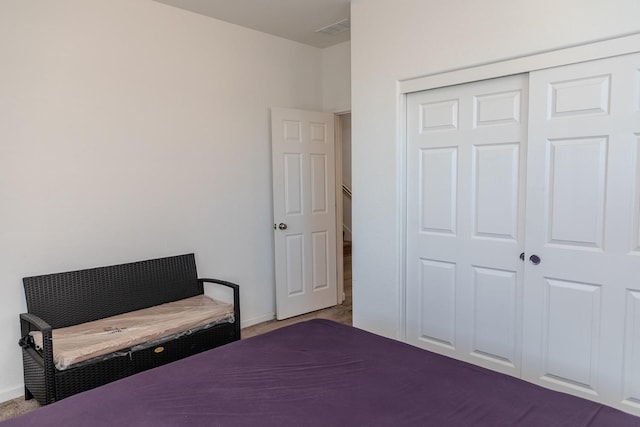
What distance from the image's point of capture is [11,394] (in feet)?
9.09

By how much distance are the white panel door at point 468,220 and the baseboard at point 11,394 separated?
2.67 metres

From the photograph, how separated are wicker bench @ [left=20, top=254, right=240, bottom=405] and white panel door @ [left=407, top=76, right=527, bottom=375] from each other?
4.84 ft

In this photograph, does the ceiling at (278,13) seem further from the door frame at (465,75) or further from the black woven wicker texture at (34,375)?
the black woven wicker texture at (34,375)

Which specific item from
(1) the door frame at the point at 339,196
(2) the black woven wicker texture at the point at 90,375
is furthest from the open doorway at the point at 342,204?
(2) the black woven wicker texture at the point at 90,375

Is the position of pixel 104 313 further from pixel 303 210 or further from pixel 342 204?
pixel 342 204

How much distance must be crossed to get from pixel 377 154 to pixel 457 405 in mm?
2070

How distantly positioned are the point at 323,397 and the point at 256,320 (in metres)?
2.69

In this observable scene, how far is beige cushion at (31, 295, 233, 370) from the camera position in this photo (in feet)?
8.16

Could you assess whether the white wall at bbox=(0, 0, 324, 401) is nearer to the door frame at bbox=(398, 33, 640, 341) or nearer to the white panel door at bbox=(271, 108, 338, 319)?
the white panel door at bbox=(271, 108, 338, 319)

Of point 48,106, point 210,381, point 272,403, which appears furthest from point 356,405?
point 48,106

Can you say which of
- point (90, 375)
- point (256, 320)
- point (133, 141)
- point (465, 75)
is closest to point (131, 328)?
point (90, 375)

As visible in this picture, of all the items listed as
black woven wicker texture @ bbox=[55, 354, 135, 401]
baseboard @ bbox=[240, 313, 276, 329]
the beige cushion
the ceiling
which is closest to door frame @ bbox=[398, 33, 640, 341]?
the ceiling

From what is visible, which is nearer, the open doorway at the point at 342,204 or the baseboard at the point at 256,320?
the baseboard at the point at 256,320

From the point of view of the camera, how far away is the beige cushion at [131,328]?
8.16 ft
